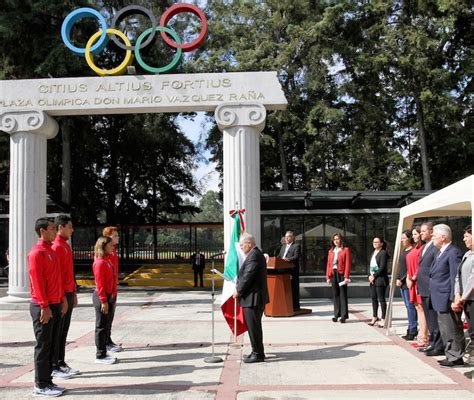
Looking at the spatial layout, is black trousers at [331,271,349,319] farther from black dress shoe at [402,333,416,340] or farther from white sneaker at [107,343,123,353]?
white sneaker at [107,343,123,353]

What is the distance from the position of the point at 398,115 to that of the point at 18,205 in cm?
2018

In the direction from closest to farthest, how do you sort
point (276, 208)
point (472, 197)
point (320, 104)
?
1. point (472, 197)
2. point (276, 208)
3. point (320, 104)

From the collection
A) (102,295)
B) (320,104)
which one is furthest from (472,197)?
(320,104)

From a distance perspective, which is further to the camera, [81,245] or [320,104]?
[81,245]

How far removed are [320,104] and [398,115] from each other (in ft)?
19.6

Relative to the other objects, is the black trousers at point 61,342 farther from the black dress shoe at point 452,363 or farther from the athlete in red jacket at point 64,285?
the black dress shoe at point 452,363

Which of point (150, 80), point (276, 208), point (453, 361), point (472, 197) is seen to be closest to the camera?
point (472, 197)

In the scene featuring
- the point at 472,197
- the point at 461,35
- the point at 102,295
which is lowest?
the point at 102,295

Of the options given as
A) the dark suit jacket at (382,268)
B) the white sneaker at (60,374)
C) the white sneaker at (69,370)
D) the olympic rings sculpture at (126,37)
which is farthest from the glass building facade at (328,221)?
the white sneaker at (60,374)

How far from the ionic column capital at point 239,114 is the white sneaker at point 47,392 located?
8.55 meters

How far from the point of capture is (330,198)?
1691 cm

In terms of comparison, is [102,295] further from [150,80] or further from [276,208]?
[276,208]

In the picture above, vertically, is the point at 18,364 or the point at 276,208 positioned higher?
the point at 276,208

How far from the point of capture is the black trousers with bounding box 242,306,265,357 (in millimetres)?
7129
